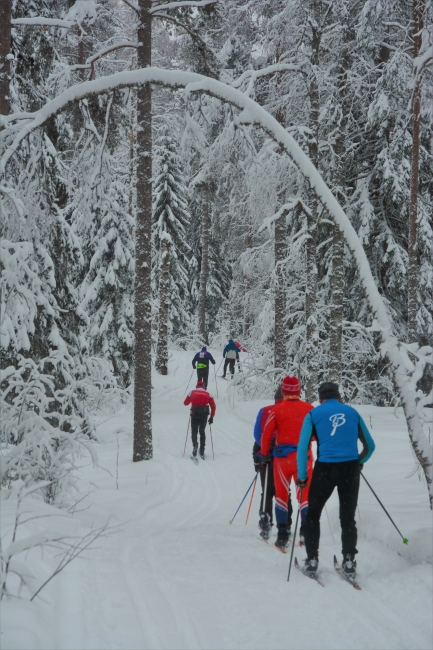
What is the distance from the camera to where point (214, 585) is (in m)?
4.91

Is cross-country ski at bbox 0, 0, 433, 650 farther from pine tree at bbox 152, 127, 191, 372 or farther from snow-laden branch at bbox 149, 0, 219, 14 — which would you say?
pine tree at bbox 152, 127, 191, 372

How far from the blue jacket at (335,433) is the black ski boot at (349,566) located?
3.07 feet

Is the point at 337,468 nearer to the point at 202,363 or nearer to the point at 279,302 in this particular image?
the point at 279,302

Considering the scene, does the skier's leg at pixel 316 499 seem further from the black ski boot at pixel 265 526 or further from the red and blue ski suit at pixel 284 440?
the black ski boot at pixel 265 526

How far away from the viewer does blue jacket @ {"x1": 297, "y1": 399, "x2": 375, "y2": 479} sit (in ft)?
17.2

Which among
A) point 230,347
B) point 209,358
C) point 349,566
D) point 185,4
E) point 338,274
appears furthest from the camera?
point 230,347

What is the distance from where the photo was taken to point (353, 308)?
17.0 metres

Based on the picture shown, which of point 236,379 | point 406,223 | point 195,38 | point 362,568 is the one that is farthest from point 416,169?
point 362,568

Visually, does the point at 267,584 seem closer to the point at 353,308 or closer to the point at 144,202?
the point at 144,202

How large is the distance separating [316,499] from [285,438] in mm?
1256

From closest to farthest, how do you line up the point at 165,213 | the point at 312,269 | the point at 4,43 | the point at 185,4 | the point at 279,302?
the point at 4,43 < the point at 185,4 < the point at 312,269 < the point at 279,302 < the point at 165,213

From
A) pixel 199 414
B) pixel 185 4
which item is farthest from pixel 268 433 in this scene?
pixel 185 4

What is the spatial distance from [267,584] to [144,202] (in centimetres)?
791

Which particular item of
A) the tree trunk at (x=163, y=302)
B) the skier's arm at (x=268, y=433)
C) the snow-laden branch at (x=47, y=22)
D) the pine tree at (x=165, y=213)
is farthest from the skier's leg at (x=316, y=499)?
the tree trunk at (x=163, y=302)
